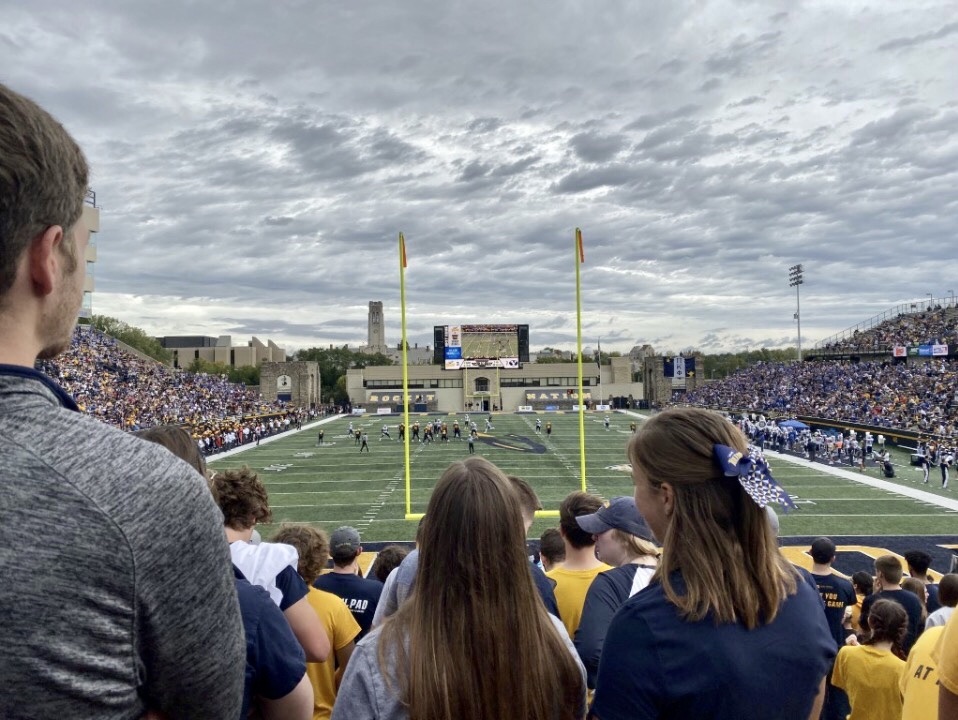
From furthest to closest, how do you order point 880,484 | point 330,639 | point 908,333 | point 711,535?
point 908,333, point 880,484, point 330,639, point 711,535

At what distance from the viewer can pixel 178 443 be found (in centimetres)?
257

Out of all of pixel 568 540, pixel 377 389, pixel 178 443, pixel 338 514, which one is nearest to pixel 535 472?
pixel 338 514

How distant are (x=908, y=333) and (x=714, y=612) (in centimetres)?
5439

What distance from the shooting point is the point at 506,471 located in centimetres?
2444

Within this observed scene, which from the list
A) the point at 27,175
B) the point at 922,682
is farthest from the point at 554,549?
the point at 27,175

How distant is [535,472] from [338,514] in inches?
330

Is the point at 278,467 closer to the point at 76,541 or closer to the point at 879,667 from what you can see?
the point at 879,667

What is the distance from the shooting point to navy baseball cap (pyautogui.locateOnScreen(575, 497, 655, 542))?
3.21 metres

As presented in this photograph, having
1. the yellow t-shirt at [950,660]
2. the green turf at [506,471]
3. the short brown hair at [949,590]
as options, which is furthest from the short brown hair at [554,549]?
the green turf at [506,471]

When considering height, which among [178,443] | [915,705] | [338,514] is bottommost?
[338,514]

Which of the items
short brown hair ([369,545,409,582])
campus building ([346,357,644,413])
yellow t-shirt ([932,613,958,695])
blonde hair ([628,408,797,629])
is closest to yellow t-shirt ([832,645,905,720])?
yellow t-shirt ([932,613,958,695])

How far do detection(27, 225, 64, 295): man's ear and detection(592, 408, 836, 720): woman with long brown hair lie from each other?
1.46 metres

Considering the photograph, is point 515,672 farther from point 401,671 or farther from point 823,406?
point 823,406

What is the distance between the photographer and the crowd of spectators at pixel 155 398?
31.1m
